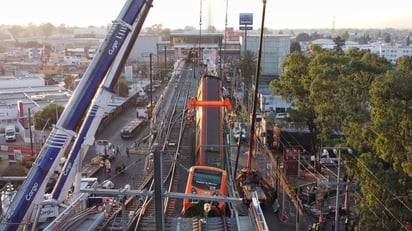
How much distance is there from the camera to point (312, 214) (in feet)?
47.6

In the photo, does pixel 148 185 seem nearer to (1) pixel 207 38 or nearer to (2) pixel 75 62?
(1) pixel 207 38

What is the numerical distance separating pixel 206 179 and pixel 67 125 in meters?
3.92

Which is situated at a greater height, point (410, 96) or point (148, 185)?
point (410, 96)

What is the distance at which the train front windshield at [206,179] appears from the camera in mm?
11789

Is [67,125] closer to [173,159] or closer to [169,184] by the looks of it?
[173,159]

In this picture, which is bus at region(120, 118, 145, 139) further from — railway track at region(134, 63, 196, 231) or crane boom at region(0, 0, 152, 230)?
crane boom at region(0, 0, 152, 230)

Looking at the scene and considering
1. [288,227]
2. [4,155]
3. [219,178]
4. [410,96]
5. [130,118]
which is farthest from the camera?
[130,118]

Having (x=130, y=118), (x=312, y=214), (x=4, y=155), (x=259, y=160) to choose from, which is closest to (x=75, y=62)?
(x=130, y=118)

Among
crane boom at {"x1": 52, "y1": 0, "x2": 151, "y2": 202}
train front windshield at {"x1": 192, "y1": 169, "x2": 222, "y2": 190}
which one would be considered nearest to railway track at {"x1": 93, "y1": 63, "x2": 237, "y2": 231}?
train front windshield at {"x1": 192, "y1": 169, "x2": 222, "y2": 190}

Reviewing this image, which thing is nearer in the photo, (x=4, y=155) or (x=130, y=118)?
(x=4, y=155)

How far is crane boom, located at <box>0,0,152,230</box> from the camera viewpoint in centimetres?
942

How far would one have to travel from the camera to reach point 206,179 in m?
12.0

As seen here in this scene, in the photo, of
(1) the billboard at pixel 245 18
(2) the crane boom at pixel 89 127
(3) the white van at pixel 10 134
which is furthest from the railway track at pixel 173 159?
(1) the billboard at pixel 245 18

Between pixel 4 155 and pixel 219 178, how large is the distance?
14792 mm
